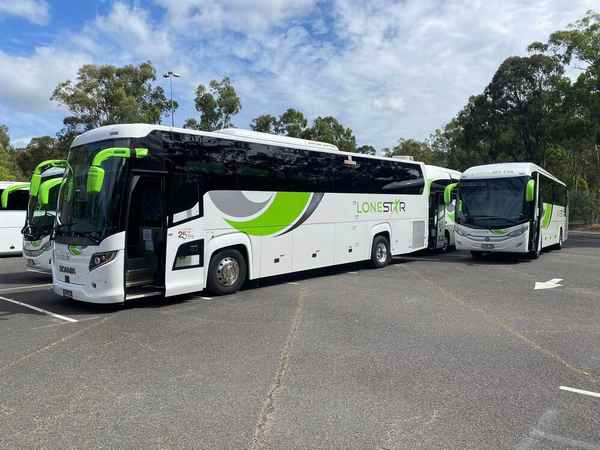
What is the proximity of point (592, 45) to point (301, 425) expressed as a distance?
99.2 ft

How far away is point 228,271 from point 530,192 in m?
10.7

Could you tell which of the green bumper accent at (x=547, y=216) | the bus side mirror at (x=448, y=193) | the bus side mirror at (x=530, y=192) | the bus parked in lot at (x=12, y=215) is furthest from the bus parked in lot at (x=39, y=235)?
the green bumper accent at (x=547, y=216)

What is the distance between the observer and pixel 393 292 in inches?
411

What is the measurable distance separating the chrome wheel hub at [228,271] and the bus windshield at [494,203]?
9.61 m

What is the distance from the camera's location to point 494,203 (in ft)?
53.6

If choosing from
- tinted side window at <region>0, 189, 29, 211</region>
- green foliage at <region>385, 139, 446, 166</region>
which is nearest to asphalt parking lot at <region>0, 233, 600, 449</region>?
tinted side window at <region>0, 189, 29, 211</region>

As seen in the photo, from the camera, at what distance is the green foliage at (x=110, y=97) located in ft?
118

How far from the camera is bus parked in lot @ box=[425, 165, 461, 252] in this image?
1770 cm

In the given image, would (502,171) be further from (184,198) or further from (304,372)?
(304,372)

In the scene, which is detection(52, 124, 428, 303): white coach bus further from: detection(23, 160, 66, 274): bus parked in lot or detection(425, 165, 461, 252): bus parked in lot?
detection(425, 165, 461, 252): bus parked in lot

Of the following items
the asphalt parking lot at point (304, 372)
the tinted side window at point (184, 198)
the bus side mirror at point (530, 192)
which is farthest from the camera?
the bus side mirror at point (530, 192)

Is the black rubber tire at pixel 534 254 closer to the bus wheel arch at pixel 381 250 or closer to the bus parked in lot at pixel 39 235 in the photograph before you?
the bus wheel arch at pixel 381 250

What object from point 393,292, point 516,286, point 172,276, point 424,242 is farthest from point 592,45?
point 172,276

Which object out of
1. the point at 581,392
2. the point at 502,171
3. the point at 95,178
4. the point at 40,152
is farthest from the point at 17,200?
the point at 40,152
